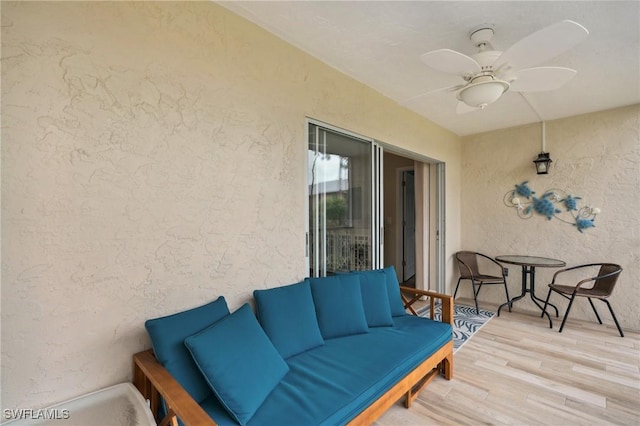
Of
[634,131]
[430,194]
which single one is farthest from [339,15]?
[634,131]

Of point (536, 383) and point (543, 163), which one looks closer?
point (536, 383)

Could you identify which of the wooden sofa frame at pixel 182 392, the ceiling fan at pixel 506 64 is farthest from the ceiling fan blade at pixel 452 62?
the wooden sofa frame at pixel 182 392

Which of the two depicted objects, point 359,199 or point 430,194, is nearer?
point 359,199

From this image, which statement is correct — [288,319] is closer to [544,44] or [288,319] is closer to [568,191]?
[544,44]

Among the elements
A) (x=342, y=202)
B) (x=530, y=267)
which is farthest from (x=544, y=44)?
(x=530, y=267)

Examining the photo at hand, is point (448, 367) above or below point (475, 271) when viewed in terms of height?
below

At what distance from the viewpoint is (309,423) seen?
1.26m

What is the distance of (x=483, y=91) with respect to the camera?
1.88m

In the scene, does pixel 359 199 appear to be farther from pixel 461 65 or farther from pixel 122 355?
pixel 122 355

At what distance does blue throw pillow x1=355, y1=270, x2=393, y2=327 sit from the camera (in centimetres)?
237

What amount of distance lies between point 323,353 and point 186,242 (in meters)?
1.09

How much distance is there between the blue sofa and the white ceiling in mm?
1813

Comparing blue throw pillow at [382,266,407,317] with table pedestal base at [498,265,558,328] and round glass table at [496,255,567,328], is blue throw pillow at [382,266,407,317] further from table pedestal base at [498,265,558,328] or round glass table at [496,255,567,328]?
table pedestal base at [498,265,558,328]

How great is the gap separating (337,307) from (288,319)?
432mm
